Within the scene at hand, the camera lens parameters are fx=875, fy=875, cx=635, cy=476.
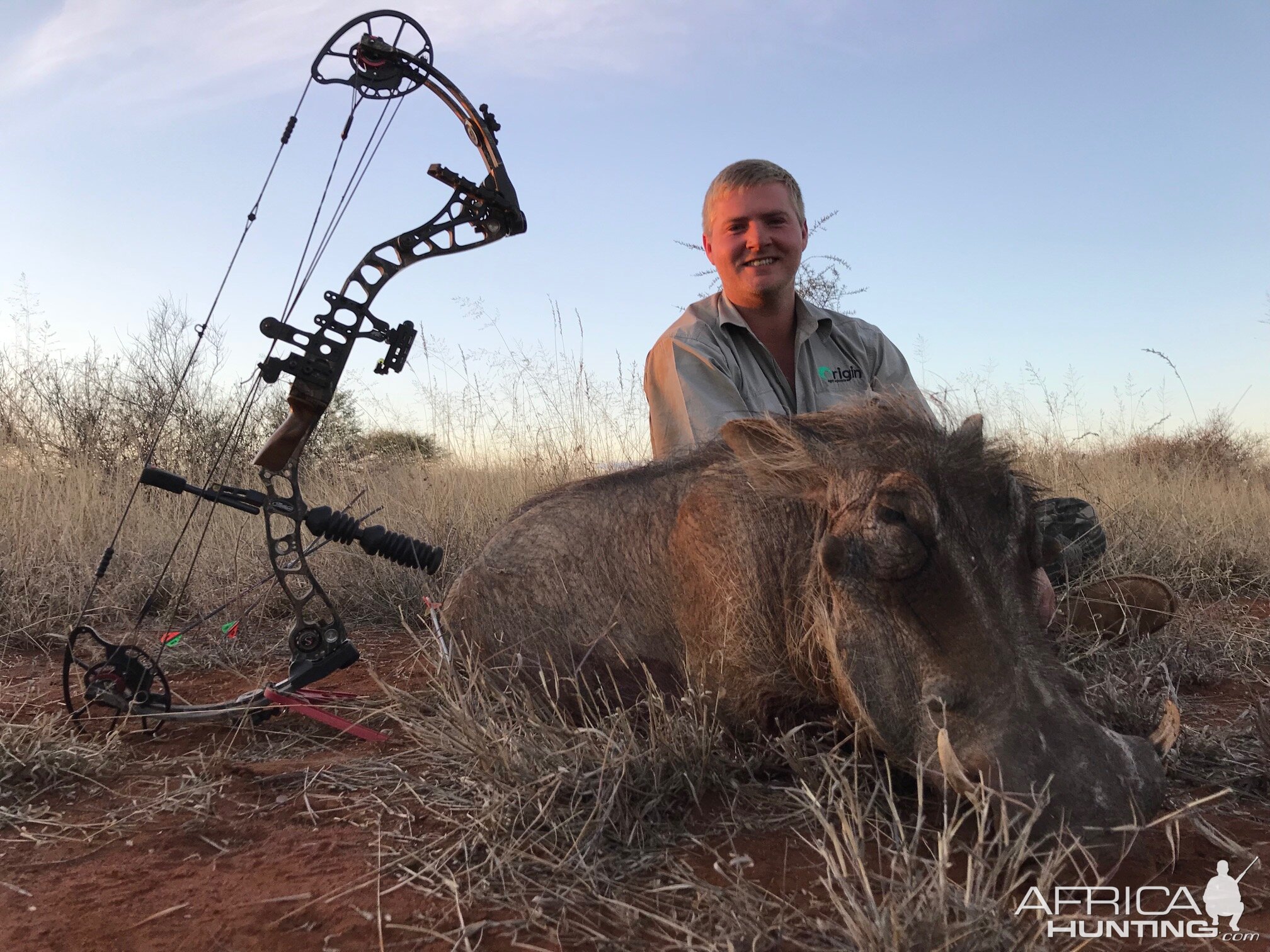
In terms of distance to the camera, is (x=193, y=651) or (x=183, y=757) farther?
(x=193, y=651)

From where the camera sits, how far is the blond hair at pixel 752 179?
391cm

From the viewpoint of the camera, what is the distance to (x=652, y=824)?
1.85 meters

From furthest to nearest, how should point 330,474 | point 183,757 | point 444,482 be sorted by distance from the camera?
point 330,474 < point 444,482 < point 183,757

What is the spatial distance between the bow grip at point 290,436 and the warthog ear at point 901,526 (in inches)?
68.8

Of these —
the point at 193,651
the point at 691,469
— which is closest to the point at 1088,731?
the point at 691,469

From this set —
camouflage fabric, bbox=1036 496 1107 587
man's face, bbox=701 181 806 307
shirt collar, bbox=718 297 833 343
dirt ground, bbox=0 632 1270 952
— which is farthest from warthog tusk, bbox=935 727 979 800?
man's face, bbox=701 181 806 307

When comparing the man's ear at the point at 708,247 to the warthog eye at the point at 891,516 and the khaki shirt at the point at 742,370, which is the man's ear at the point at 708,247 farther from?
the warthog eye at the point at 891,516

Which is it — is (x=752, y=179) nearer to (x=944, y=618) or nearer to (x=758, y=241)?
(x=758, y=241)

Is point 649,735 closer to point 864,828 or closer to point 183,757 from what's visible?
point 864,828

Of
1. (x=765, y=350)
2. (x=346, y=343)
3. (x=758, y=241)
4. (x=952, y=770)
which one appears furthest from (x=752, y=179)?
(x=952, y=770)

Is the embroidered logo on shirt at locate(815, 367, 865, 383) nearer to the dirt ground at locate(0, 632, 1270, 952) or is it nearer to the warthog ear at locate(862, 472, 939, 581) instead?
the warthog ear at locate(862, 472, 939, 581)

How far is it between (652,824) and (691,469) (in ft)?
3.63

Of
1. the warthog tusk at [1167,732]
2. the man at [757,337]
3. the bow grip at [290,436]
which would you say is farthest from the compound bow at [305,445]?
the warthog tusk at [1167,732]

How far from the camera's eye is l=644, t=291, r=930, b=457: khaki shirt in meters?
3.48
